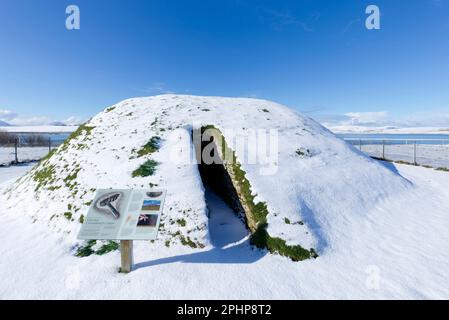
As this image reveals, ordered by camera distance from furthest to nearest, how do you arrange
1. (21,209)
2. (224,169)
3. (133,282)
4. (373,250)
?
(224,169) < (21,209) < (373,250) < (133,282)

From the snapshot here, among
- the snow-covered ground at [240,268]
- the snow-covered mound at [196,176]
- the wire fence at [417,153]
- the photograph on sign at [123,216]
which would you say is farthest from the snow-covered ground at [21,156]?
the wire fence at [417,153]

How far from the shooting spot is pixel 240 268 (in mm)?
4910

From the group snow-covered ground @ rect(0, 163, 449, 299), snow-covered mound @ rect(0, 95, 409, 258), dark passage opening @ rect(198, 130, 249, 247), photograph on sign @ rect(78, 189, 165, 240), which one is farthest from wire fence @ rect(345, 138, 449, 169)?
photograph on sign @ rect(78, 189, 165, 240)

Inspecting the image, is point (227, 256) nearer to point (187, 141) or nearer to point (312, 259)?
point (312, 259)

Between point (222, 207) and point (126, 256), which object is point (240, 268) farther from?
point (222, 207)

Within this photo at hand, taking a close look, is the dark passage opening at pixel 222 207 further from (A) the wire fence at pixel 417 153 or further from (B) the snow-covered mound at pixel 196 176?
(A) the wire fence at pixel 417 153

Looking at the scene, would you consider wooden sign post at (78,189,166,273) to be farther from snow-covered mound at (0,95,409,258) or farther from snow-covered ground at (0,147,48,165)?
snow-covered ground at (0,147,48,165)

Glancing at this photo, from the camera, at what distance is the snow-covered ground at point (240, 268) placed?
4.21 meters

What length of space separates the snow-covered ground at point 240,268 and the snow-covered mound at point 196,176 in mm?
368

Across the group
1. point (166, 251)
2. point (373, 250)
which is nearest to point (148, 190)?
point (166, 251)

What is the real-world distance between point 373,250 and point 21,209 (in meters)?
10.5

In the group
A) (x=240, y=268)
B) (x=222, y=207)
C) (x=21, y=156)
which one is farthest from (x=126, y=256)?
(x=21, y=156)

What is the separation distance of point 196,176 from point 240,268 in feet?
10.1
